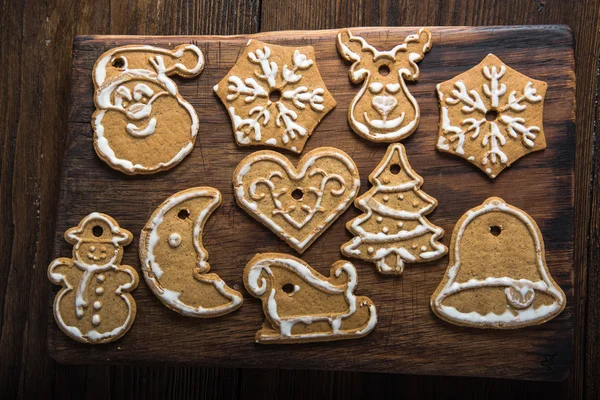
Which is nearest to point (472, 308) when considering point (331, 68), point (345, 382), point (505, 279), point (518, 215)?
point (505, 279)

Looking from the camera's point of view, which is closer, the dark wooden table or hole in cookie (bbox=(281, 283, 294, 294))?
hole in cookie (bbox=(281, 283, 294, 294))

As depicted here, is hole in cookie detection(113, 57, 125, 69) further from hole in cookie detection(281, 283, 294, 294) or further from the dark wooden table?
hole in cookie detection(281, 283, 294, 294)

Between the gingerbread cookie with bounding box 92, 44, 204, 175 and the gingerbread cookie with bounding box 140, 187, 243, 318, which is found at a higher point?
the gingerbread cookie with bounding box 92, 44, 204, 175

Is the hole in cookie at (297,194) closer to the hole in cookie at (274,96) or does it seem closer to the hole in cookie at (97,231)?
the hole in cookie at (274,96)

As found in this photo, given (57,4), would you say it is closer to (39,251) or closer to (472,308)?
(39,251)

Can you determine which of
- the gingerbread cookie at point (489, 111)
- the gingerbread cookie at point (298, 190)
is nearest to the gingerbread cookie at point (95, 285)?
the gingerbread cookie at point (298, 190)

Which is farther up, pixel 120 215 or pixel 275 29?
pixel 275 29

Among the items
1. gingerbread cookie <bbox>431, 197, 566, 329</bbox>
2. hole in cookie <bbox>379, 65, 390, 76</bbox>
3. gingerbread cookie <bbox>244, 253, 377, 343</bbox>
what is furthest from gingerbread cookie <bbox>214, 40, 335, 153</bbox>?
gingerbread cookie <bbox>431, 197, 566, 329</bbox>
